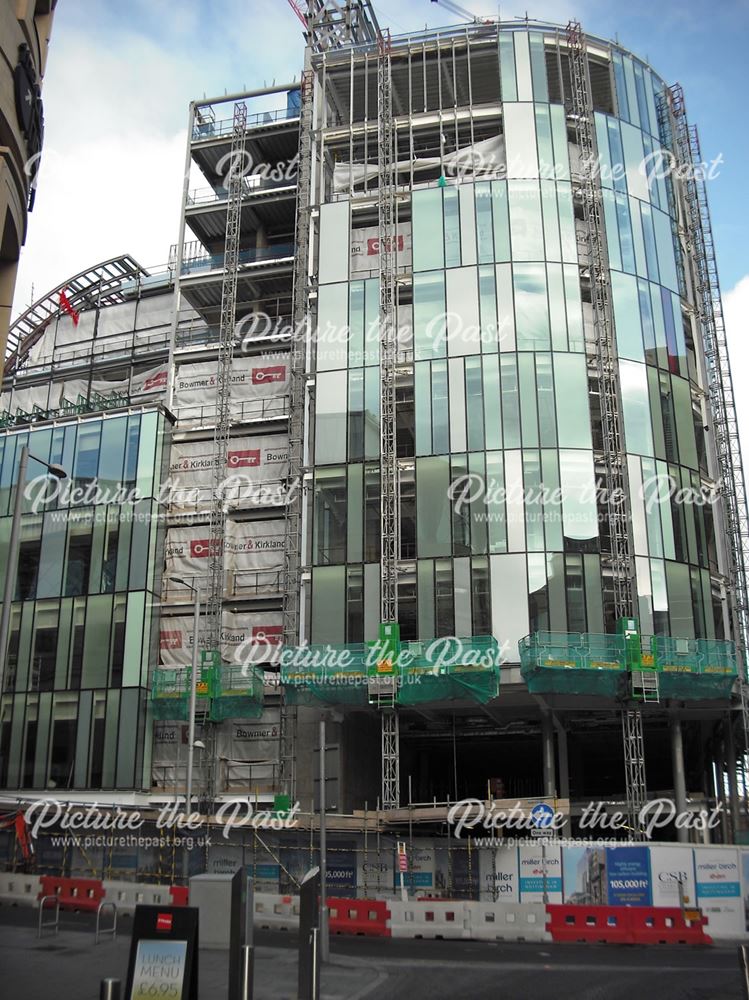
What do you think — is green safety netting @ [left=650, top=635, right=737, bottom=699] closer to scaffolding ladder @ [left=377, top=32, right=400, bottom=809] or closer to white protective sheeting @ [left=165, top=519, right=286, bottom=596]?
scaffolding ladder @ [left=377, top=32, right=400, bottom=809]

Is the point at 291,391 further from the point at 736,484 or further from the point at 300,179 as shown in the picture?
the point at 736,484

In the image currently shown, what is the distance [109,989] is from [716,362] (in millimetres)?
46292

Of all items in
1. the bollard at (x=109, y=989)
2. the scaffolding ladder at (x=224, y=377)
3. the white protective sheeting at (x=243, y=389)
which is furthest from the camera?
the white protective sheeting at (x=243, y=389)

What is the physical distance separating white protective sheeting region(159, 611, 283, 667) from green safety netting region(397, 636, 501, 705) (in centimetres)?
878

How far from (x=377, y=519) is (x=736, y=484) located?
1874 cm

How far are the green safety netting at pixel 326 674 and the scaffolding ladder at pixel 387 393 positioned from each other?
144 cm

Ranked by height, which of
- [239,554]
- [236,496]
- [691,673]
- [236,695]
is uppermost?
[236,496]

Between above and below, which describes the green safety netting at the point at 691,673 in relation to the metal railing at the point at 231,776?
above

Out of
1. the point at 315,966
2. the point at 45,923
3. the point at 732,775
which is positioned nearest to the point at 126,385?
the point at 732,775

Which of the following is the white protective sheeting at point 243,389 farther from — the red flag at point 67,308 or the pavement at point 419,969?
the pavement at point 419,969

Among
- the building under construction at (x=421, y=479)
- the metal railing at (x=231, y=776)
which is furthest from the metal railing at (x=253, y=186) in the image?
the metal railing at (x=231, y=776)

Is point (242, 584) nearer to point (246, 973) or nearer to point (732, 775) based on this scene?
point (732, 775)

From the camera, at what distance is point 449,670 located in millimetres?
37469

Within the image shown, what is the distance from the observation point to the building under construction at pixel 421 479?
3988 cm
